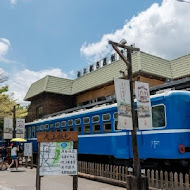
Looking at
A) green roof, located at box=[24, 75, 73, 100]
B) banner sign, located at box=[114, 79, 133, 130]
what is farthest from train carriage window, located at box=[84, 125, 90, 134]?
green roof, located at box=[24, 75, 73, 100]

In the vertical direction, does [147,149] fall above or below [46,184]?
above

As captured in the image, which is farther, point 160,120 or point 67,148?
point 160,120

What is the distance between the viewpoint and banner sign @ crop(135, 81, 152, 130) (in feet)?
25.6

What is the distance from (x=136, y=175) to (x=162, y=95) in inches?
121

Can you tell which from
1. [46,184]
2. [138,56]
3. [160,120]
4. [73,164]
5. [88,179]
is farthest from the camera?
[138,56]

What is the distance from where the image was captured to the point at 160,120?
9594 mm

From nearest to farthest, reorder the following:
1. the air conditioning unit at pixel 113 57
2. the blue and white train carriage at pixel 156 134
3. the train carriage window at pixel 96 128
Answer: the blue and white train carriage at pixel 156 134
the train carriage window at pixel 96 128
the air conditioning unit at pixel 113 57

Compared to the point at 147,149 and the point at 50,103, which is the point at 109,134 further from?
the point at 50,103

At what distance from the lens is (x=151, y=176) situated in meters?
8.71

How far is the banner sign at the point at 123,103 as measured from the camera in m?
7.70

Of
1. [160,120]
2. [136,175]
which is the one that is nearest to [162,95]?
[160,120]

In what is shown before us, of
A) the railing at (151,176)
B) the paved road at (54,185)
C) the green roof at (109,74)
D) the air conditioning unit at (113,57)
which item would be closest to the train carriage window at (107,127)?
the railing at (151,176)

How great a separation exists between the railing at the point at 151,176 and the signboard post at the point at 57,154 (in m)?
2.34

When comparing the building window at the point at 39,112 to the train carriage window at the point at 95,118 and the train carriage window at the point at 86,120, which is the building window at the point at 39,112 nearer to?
the train carriage window at the point at 86,120
